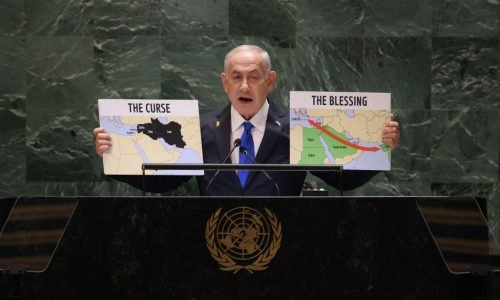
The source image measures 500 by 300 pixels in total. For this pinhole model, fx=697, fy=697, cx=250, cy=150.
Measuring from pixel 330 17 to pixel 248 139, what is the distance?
77.4 inches

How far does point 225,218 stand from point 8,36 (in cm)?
382

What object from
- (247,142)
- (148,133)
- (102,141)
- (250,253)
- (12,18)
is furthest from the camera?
(12,18)

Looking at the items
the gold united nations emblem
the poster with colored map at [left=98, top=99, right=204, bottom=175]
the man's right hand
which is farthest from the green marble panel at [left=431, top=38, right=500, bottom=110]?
the gold united nations emblem

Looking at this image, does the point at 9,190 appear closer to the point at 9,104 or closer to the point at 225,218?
the point at 9,104

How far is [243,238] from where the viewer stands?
234 cm

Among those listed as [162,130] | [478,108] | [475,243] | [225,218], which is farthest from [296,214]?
[478,108]

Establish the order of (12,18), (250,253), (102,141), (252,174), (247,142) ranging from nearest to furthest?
(250,253) → (102,141) → (252,174) → (247,142) → (12,18)

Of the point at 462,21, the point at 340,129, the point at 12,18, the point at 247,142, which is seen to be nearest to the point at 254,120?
the point at 247,142

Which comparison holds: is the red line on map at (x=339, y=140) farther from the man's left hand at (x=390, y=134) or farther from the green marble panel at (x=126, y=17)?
the green marble panel at (x=126, y=17)

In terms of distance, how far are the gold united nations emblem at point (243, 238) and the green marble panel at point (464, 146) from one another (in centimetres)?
352

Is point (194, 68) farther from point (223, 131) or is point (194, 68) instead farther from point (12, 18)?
point (223, 131)

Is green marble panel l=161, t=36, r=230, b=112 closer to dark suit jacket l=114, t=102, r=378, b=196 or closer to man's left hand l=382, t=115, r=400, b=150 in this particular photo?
dark suit jacket l=114, t=102, r=378, b=196

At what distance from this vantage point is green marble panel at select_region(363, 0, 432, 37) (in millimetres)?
5543

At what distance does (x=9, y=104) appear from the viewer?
18.1 feet
